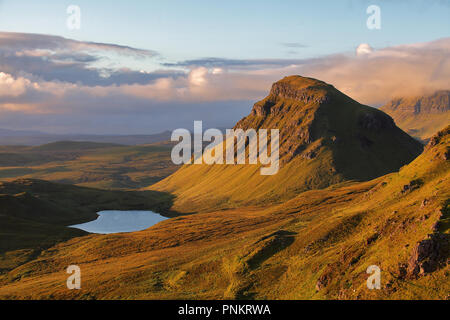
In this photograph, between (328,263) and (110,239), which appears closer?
(328,263)

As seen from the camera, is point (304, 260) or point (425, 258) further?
point (304, 260)

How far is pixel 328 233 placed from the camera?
91.1 metres

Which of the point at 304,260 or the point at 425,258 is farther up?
the point at 425,258

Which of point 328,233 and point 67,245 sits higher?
point 328,233

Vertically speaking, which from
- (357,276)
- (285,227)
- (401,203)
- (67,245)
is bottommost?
(67,245)

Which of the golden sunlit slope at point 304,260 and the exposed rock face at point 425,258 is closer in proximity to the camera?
the exposed rock face at point 425,258

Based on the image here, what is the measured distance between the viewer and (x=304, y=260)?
3260 inches

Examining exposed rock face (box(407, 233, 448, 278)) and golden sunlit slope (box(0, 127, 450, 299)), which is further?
golden sunlit slope (box(0, 127, 450, 299))

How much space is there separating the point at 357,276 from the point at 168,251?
7625 centimetres

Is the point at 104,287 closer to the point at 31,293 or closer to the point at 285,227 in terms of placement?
the point at 31,293

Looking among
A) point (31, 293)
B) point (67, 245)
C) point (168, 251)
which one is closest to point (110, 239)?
point (67, 245)

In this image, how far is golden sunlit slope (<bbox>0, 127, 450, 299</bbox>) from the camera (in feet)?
198

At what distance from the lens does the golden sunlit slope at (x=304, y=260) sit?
2378 inches
